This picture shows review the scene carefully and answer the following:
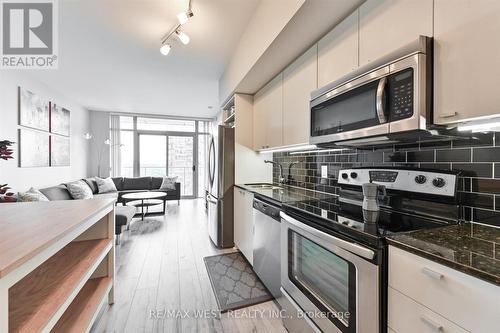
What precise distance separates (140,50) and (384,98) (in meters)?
2.87

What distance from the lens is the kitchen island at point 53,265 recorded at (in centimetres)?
78

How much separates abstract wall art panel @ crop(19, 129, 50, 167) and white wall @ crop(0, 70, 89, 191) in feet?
0.29

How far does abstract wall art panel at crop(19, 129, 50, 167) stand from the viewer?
341 centimetres

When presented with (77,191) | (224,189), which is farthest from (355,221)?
(77,191)

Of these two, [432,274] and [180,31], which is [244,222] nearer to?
[432,274]

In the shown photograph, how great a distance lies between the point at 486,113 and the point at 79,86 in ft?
17.9

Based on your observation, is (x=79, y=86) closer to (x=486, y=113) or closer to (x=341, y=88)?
(x=341, y=88)

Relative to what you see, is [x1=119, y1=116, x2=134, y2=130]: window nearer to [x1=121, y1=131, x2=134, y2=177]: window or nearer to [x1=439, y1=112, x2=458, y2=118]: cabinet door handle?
[x1=121, y1=131, x2=134, y2=177]: window

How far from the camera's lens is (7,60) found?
2834mm

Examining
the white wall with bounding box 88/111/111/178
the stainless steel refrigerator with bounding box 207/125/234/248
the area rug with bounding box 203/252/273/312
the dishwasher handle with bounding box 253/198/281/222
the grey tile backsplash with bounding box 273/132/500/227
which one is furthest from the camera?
the white wall with bounding box 88/111/111/178

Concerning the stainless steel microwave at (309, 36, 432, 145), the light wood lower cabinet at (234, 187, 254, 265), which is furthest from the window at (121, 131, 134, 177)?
the stainless steel microwave at (309, 36, 432, 145)

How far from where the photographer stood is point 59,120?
454 cm

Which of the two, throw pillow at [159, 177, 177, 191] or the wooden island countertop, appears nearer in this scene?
the wooden island countertop

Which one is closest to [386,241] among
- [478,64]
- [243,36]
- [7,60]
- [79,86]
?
[478,64]
